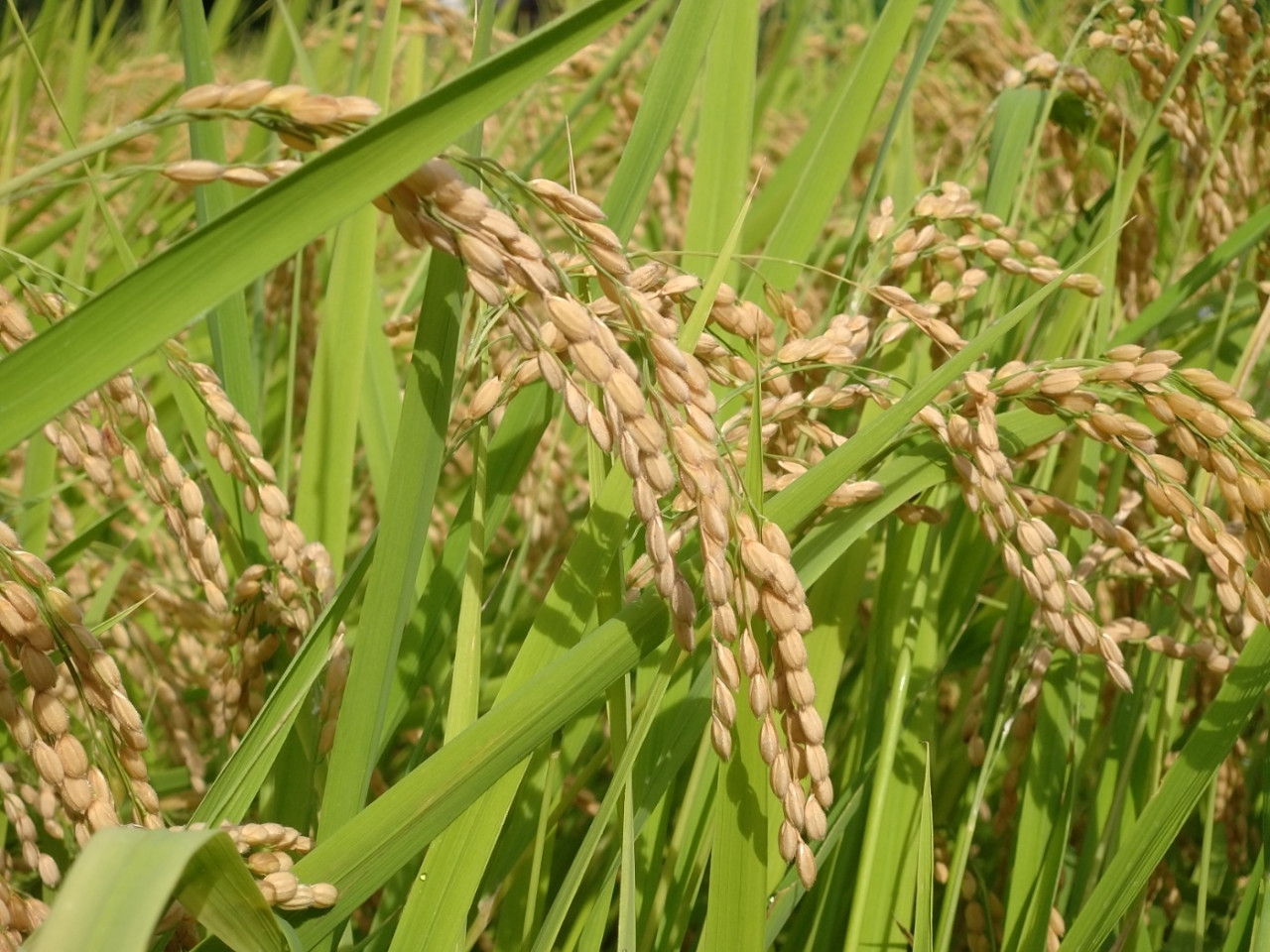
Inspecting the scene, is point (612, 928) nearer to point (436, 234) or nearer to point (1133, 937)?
point (1133, 937)

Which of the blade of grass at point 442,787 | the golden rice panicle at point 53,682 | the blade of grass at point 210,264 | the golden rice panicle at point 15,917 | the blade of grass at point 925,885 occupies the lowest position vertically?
the blade of grass at point 925,885

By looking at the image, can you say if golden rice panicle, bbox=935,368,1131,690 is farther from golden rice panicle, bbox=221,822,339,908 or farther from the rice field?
golden rice panicle, bbox=221,822,339,908

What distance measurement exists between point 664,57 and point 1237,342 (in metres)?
0.98

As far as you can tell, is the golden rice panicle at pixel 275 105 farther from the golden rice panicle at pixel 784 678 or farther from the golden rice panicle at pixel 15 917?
the golden rice panicle at pixel 15 917

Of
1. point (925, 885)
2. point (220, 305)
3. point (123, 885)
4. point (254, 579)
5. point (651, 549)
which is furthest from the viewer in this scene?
point (220, 305)

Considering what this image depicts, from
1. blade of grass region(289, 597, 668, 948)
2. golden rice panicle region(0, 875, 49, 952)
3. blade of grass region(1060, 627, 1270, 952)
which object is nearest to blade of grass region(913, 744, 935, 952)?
blade of grass region(1060, 627, 1270, 952)

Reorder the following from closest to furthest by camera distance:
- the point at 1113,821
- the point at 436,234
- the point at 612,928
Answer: the point at 436,234 → the point at 1113,821 → the point at 612,928

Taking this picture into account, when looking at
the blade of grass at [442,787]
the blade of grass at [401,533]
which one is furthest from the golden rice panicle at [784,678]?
the blade of grass at [401,533]

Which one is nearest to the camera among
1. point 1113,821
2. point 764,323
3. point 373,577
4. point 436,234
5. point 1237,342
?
point 436,234

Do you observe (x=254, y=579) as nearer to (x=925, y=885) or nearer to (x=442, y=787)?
(x=442, y=787)

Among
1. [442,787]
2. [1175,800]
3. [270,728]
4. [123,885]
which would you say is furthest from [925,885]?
[123,885]

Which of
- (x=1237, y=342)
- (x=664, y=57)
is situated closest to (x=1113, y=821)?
(x=1237, y=342)

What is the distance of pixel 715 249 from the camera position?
1350mm

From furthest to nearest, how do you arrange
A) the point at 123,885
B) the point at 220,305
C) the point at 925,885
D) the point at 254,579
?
the point at 220,305, the point at 254,579, the point at 925,885, the point at 123,885
